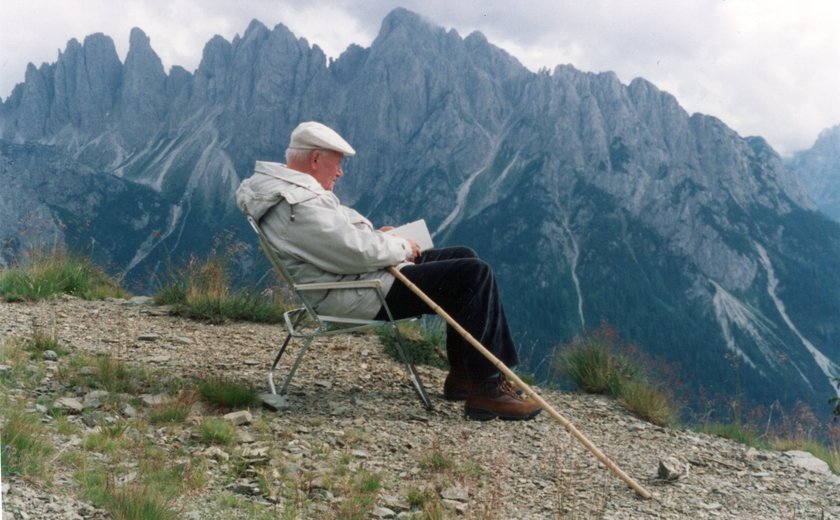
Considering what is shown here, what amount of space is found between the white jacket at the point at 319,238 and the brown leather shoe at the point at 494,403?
110 centimetres

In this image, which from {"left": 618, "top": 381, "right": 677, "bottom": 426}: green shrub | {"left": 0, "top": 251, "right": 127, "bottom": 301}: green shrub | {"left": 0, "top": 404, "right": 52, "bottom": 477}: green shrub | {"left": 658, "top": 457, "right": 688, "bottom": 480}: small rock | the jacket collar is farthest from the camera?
{"left": 0, "top": 251, "right": 127, "bottom": 301}: green shrub

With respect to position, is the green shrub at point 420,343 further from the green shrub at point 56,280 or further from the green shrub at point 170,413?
the green shrub at point 56,280

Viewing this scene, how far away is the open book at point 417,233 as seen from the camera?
586 cm

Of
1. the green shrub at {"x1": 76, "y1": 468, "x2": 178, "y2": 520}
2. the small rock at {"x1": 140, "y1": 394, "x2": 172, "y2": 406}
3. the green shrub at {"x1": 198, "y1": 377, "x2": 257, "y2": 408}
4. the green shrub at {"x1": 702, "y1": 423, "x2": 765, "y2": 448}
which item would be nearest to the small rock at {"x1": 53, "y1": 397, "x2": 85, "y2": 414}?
the small rock at {"x1": 140, "y1": 394, "x2": 172, "y2": 406}

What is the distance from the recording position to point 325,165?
17.9 ft

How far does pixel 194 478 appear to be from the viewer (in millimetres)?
3562

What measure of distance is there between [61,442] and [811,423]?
706cm

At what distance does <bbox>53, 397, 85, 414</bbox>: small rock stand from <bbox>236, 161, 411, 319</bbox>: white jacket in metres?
Answer: 1.80

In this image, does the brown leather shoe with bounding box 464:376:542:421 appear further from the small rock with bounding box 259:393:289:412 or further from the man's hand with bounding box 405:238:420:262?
the small rock with bounding box 259:393:289:412

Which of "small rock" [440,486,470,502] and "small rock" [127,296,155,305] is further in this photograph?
"small rock" [127,296,155,305]

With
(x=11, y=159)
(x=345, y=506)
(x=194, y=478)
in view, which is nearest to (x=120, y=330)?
(x=194, y=478)

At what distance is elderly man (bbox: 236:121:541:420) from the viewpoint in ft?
16.8

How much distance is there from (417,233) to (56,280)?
5980mm

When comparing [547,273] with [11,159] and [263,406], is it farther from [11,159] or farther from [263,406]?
[263,406]
